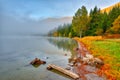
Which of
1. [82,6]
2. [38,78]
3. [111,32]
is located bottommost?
[38,78]

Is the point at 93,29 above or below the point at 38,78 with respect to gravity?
above

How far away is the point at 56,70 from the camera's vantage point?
1122 centimetres

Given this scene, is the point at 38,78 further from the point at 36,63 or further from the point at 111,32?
the point at 111,32

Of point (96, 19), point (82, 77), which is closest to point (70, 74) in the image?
point (82, 77)

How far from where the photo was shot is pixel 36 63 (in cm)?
1360

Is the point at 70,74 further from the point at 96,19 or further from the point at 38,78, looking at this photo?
the point at 96,19

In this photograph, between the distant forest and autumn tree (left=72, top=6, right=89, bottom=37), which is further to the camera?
autumn tree (left=72, top=6, right=89, bottom=37)

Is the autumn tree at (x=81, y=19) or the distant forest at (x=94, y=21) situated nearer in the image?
the distant forest at (x=94, y=21)

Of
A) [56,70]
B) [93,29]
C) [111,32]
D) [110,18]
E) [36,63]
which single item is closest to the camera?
[56,70]

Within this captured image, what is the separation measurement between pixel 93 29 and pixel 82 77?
158 ft

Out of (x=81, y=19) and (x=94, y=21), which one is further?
(x=94, y=21)

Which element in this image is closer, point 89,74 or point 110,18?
point 89,74

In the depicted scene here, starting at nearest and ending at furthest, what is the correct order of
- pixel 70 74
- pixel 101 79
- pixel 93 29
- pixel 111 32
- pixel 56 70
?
pixel 101 79
pixel 70 74
pixel 56 70
pixel 111 32
pixel 93 29

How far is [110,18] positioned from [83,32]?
42.9 feet
